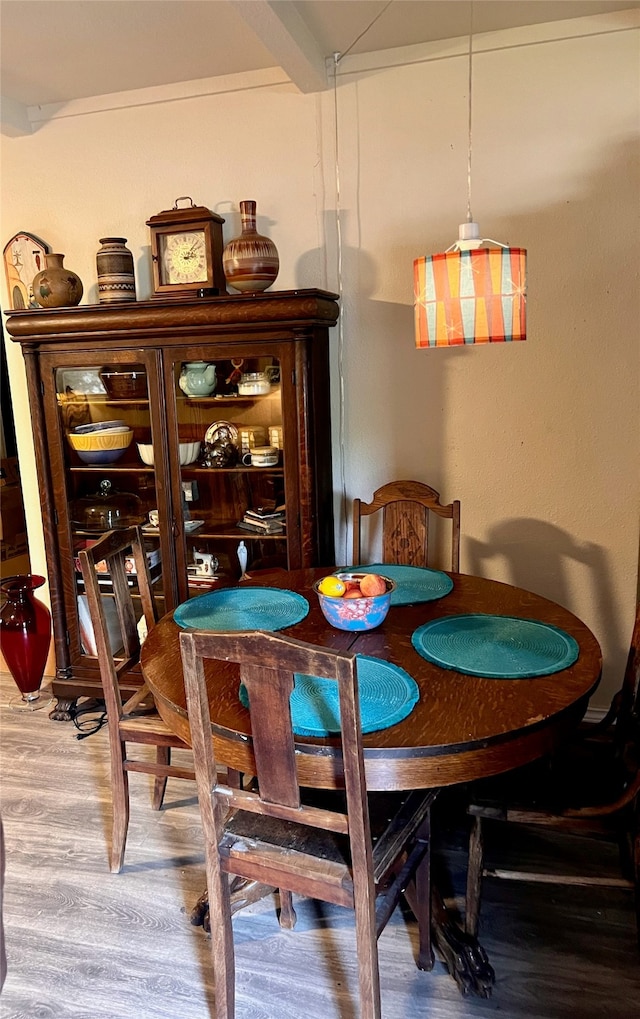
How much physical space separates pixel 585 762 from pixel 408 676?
0.58 meters

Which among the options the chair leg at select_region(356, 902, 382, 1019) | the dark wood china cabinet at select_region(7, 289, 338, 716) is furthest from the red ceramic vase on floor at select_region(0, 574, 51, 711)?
the chair leg at select_region(356, 902, 382, 1019)

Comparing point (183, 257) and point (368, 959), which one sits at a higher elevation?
point (183, 257)

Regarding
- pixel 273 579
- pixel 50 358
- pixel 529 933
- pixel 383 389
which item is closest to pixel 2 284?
pixel 50 358

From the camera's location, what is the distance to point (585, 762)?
1.78 metres

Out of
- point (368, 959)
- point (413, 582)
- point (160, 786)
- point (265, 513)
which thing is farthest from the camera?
point (265, 513)

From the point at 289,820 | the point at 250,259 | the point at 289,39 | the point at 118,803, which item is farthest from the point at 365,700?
the point at 289,39

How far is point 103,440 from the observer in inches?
115

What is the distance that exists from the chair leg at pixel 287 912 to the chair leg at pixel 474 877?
0.45m

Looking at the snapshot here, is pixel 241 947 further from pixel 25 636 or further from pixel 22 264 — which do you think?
pixel 22 264

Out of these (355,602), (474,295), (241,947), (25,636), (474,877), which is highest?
(474,295)

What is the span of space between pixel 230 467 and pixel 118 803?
1.28m

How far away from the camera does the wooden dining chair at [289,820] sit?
124 centimetres

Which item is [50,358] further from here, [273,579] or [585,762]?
[585,762]

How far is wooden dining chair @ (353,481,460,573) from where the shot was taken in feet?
8.62
